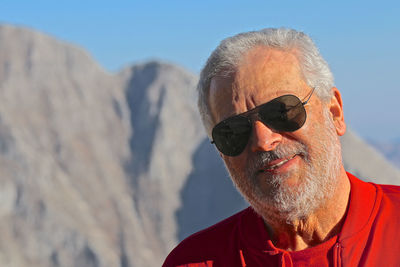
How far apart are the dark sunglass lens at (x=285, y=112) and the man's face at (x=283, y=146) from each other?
2 centimetres

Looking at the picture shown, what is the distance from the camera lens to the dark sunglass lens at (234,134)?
2525mm

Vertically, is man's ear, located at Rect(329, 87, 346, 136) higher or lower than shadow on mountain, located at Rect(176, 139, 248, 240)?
higher

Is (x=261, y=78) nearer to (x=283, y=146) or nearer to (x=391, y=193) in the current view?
(x=283, y=146)

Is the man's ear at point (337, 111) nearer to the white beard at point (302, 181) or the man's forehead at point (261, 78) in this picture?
the white beard at point (302, 181)

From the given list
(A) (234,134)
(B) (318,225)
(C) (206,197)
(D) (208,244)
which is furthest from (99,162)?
(B) (318,225)

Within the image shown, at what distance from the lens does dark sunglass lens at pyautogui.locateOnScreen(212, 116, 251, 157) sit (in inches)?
99.4

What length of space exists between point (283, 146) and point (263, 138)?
0.10 meters

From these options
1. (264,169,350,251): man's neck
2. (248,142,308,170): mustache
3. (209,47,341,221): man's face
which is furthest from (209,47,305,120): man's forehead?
(264,169,350,251): man's neck

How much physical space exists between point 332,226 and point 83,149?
75426 mm

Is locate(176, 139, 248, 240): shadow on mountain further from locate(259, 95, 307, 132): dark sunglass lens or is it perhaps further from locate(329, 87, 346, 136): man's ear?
locate(259, 95, 307, 132): dark sunglass lens

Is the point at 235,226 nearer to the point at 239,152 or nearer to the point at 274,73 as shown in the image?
the point at 239,152

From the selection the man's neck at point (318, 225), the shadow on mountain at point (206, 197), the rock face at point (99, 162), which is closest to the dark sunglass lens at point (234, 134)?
the man's neck at point (318, 225)

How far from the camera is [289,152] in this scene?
2436 mm

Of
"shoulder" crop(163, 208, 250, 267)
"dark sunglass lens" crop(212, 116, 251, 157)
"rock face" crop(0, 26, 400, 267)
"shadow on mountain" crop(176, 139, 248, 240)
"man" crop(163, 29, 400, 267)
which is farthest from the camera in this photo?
"shadow on mountain" crop(176, 139, 248, 240)
